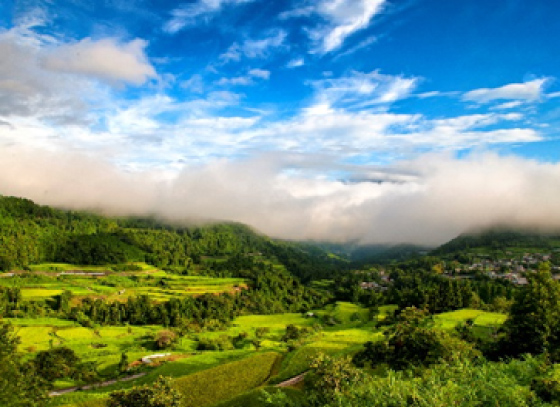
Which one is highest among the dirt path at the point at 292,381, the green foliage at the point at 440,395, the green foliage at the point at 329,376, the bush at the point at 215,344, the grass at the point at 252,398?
the green foliage at the point at 440,395

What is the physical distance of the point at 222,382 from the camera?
44.2 metres

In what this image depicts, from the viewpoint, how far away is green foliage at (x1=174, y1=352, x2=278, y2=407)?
40.2 metres

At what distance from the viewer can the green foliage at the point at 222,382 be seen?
4016 centimetres

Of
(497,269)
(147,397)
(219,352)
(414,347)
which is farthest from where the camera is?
(497,269)

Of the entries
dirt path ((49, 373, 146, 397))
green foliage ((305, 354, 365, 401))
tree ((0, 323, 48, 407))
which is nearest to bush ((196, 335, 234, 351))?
dirt path ((49, 373, 146, 397))

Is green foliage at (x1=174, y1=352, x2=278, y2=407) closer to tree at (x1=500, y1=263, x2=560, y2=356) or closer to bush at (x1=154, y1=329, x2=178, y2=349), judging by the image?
tree at (x1=500, y1=263, x2=560, y2=356)

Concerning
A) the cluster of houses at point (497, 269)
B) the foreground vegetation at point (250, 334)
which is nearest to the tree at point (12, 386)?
the foreground vegetation at point (250, 334)

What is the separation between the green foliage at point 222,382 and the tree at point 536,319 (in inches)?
1179

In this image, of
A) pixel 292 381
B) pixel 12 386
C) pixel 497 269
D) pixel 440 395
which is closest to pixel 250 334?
pixel 292 381

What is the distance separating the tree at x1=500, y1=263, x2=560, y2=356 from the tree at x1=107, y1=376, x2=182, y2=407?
3374 centimetres

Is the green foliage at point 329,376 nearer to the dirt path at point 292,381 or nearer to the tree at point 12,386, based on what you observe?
the dirt path at point 292,381

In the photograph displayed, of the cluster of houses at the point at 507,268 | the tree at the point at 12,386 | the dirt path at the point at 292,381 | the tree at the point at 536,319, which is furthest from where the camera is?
the cluster of houses at the point at 507,268

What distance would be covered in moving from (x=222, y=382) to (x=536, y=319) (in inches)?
1431

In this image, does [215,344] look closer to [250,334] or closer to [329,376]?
[250,334]
